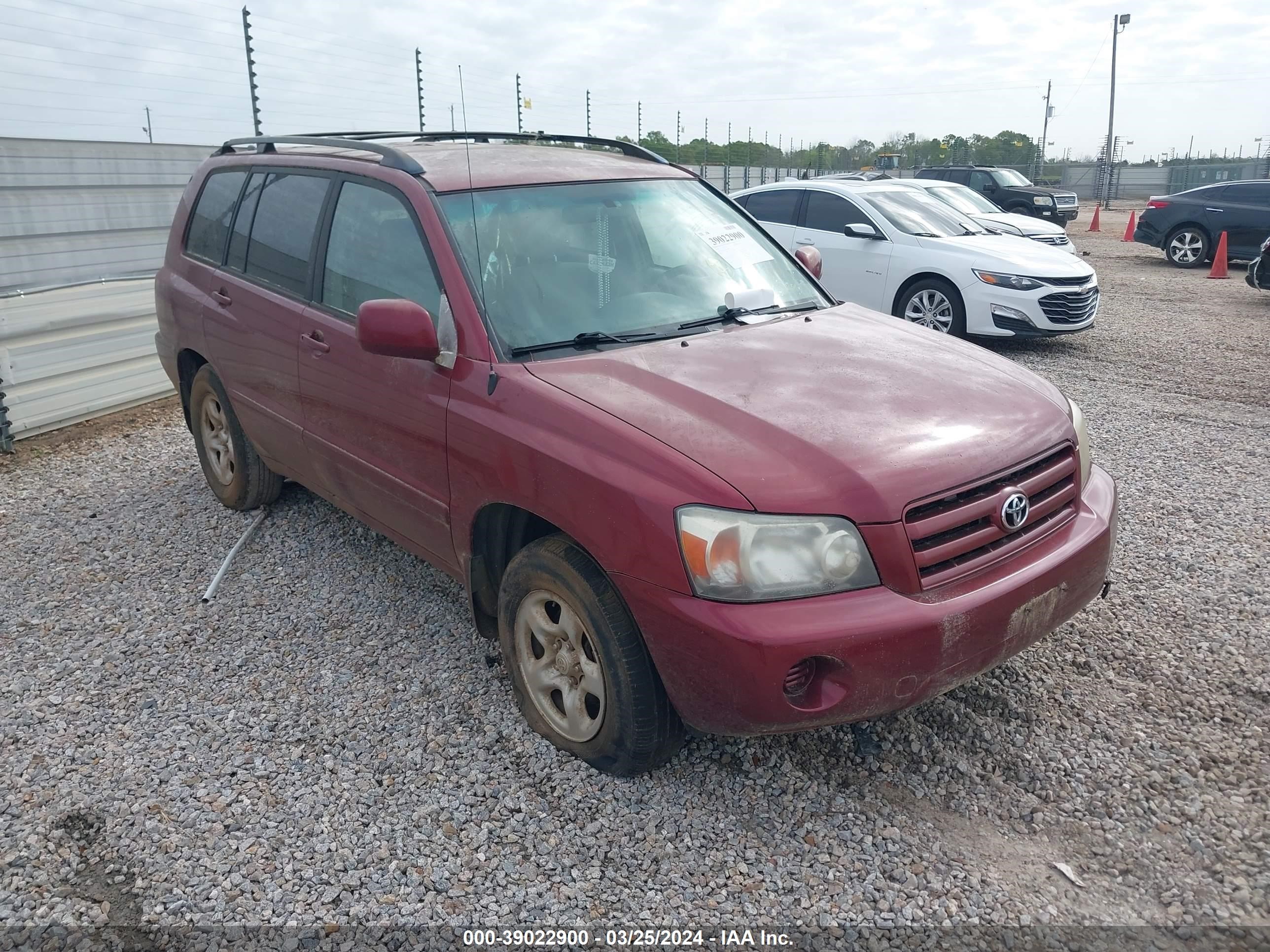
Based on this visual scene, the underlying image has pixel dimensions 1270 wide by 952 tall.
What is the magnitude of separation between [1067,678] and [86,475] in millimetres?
5829

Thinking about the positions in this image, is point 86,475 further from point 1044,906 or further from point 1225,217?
point 1225,217

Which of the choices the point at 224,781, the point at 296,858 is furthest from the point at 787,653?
the point at 224,781

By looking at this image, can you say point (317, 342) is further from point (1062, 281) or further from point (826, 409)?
point (1062, 281)

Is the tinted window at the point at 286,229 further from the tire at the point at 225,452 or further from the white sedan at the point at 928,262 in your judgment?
the white sedan at the point at 928,262

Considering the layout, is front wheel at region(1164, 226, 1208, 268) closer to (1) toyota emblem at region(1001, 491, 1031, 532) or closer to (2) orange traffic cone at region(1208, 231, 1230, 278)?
(2) orange traffic cone at region(1208, 231, 1230, 278)

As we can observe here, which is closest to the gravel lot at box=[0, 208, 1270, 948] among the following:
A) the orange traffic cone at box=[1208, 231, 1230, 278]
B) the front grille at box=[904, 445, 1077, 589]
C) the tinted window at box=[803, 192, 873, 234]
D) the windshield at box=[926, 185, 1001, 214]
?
the front grille at box=[904, 445, 1077, 589]

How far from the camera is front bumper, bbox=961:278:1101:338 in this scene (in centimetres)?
860

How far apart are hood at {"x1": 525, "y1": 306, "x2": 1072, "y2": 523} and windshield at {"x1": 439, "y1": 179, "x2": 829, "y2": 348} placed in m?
0.21

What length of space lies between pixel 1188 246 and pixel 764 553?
16855mm

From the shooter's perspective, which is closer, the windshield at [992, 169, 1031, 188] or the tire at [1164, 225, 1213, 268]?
the tire at [1164, 225, 1213, 268]

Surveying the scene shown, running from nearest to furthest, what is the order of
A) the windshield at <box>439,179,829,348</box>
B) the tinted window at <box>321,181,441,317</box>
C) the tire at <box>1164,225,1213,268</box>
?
1. the windshield at <box>439,179,829,348</box>
2. the tinted window at <box>321,181,441,317</box>
3. the tire at <box>1164,225,1213,268</box>

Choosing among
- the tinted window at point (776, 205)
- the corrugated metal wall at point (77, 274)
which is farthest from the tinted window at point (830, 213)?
the corrugated metal wall at point (77, 274)

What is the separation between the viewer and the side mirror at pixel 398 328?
2998 millimetres

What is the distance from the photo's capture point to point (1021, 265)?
8.70 meters
